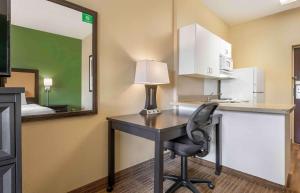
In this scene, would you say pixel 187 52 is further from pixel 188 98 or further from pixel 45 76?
pixel 45 76

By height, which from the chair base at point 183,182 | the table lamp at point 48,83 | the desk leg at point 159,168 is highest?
the table lamp at point 48,83

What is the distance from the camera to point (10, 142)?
2.65 ft

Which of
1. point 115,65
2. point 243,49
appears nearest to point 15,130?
point 115,65

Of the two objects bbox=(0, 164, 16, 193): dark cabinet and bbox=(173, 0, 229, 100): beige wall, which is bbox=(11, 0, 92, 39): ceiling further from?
bbox=(173, 0, 229, 100): beige wall

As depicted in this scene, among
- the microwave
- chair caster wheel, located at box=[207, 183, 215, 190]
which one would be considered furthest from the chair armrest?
the microwave

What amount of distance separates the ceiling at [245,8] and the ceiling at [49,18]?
262 centimetres

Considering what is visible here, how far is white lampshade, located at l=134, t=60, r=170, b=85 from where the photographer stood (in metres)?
2.06

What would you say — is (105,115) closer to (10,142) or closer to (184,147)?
(184,147)

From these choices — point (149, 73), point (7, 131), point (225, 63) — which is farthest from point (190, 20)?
point (7, 131)

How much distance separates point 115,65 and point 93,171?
3.78 ft

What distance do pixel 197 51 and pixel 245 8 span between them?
185cm

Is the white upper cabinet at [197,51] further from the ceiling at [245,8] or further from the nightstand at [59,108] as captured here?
the nightstand at [59,108]

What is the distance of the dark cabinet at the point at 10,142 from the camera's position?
2.61 feet

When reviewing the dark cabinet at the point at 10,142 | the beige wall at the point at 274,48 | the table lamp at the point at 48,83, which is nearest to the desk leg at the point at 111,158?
the table lamp at the point at 48,83
